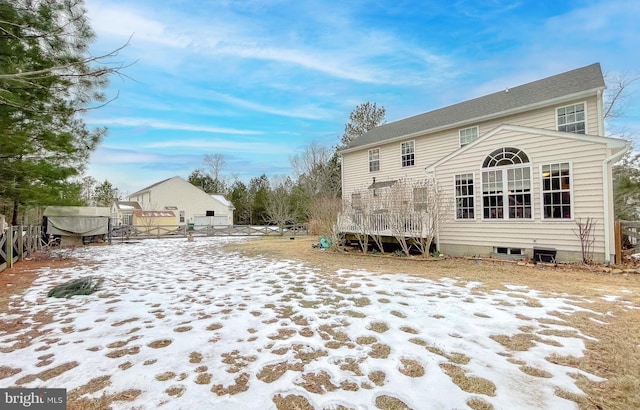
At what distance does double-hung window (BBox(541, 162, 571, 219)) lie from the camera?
772 centimetres

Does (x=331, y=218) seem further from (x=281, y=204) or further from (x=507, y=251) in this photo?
(x=281, y=204)

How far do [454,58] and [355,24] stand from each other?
20.3 ft

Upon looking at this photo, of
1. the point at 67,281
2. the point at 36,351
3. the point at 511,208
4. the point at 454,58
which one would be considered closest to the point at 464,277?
the point at 511,208

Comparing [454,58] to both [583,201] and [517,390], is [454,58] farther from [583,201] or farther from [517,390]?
[517,390]

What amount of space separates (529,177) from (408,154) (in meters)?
5.93

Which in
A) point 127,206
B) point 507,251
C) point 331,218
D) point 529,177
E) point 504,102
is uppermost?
point 504,102

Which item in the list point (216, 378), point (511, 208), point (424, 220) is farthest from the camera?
point (424, 220)

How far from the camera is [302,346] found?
316 centimetres

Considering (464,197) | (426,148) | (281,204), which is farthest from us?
(281,204)

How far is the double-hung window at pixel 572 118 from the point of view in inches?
359

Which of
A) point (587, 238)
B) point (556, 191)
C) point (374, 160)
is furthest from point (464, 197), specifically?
point (374, 160)

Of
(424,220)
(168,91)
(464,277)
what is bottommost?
(464,277)

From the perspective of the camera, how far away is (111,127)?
25.8 feet

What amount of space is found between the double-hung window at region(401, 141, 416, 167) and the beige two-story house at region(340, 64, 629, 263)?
4.55 feet
